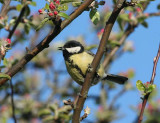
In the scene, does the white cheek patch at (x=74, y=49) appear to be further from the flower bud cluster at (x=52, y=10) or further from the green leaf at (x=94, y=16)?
the flower bud cluster at (x=52, y=10)

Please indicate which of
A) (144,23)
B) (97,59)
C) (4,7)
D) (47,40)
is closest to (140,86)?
(97,59)

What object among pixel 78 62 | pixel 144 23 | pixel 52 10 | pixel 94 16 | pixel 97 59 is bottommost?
pixel 78 62

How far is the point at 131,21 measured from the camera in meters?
3.77

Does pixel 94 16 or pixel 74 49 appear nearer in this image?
pixel 94 16

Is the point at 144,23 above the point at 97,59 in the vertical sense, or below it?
below

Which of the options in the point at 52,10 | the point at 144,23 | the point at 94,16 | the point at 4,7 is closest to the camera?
the point at 52,10

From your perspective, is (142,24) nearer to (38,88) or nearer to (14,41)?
(14,41)

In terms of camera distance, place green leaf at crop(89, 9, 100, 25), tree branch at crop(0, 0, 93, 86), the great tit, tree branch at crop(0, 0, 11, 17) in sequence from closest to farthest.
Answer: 1. tree branch at crop(0, 0, 93, 86)
2. green leaf at crop(89, 9, 100, 25)
3. tree branch at crop(0, 0, 11, 17)
4. the great tit

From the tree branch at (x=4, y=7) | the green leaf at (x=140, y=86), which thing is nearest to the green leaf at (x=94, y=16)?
the green leaf at (x=140, y=86)

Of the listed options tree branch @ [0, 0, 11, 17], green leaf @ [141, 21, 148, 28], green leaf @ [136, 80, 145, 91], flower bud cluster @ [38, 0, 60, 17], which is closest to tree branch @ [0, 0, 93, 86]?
flower bud cluster @ [38, 0, 60, 17]

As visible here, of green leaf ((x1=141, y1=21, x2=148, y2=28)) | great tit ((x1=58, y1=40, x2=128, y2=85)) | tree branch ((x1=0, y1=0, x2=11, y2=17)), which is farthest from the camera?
green leaf ((x1=141, y1=21, x2=148, y2=28))

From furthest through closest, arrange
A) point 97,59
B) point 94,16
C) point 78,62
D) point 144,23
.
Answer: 1. point 144,23
2. point 78,62
3. point 94,16
4. point 97,59

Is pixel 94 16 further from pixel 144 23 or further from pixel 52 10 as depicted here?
pixel 144 23

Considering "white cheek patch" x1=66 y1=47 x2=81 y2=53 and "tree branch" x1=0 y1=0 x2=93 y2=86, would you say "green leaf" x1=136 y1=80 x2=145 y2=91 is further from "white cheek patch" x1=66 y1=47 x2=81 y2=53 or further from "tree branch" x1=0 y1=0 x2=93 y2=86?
"white cheek patch" x1=66 y1=47 x2=81 y2=53
